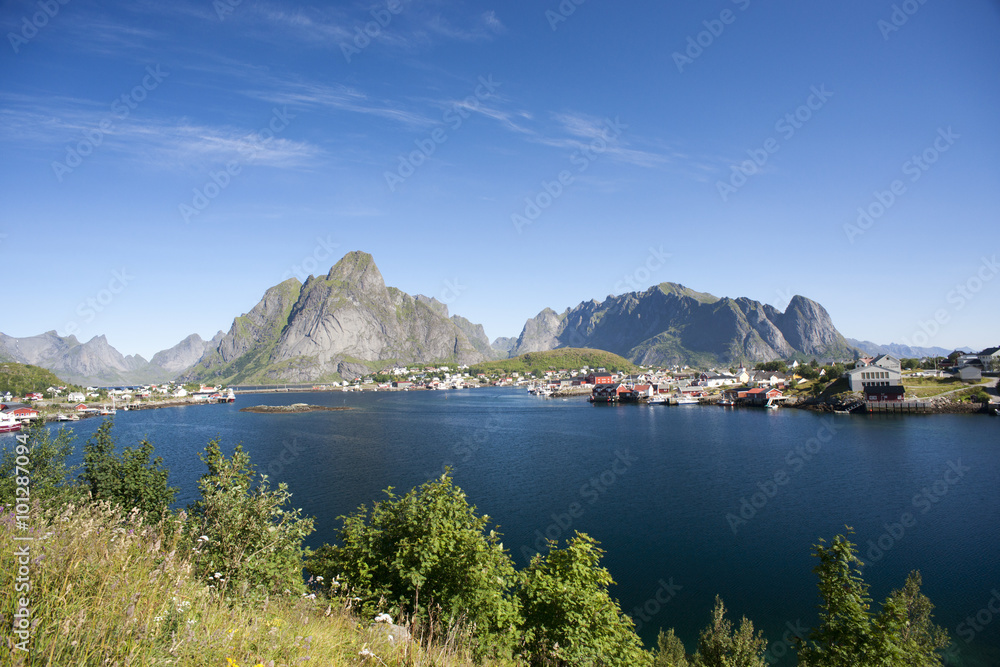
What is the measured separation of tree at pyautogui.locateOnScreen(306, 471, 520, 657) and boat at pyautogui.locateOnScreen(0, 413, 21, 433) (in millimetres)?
87107

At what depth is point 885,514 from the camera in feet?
91.5

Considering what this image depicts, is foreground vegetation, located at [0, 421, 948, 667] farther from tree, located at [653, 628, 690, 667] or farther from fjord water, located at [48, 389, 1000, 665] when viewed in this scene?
fjord water, located at [48, 389, 1000, 665]

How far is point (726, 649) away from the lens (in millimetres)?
14336

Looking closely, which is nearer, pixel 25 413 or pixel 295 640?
pixel 295 640

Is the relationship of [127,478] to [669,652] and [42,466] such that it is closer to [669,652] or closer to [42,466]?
[42,466]

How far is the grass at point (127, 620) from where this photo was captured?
302 centimetres

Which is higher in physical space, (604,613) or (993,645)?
(604,613)

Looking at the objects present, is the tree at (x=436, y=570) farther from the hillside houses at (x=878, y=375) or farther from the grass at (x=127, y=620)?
the hillside houses at (x=878, y=375)

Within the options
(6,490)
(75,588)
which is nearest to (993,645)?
(75,588)

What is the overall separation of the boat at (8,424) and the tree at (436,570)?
87107mm

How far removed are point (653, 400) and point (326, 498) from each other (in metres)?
88.9

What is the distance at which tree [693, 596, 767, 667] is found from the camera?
13852mm

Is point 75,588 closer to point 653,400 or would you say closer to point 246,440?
point 246,440

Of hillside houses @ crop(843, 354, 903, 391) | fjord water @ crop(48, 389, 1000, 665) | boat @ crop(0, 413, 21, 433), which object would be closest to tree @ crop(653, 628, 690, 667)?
fjord water @ crop(48, 389, 1000, 665)
